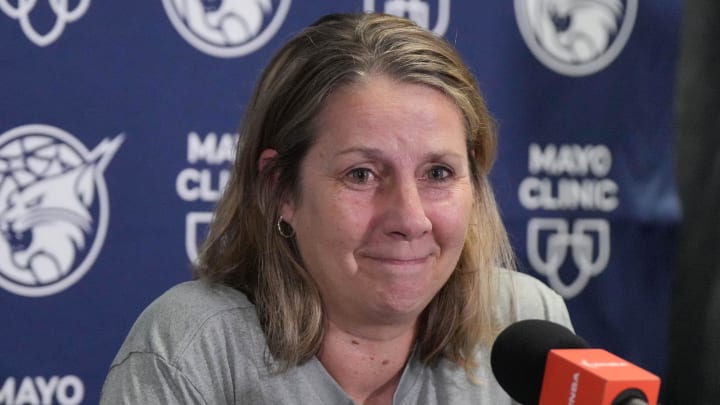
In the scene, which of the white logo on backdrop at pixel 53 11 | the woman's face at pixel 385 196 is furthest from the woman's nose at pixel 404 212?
the white logo on backdrop at pixel 53 11

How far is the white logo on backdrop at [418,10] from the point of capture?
203cm

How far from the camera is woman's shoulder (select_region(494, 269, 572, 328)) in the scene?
153cm

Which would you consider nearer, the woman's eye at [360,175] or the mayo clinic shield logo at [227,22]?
the woman's eye at [360,175]

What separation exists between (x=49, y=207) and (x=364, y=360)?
756mm

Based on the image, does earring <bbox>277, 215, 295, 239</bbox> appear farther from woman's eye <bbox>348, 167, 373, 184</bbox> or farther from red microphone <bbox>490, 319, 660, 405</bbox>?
red microphone <bbox>490, 319, 660, 405</bbox>

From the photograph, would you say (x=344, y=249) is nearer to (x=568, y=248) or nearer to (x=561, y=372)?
(x=561, y=372)

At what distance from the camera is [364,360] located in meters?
1.40

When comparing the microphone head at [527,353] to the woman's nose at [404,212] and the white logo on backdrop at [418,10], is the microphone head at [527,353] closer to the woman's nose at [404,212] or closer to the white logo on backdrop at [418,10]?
the woman's nose at [404,212]

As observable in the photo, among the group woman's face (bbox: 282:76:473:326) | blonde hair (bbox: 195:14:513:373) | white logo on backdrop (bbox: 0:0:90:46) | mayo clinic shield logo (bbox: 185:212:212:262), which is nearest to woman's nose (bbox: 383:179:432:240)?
woman's face (bbox: 282:76:473:326)

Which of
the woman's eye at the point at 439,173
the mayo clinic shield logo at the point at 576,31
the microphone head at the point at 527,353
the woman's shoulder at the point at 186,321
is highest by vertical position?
the mayo clinic shield logo at the point at 576,31

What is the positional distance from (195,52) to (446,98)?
0.75 meters

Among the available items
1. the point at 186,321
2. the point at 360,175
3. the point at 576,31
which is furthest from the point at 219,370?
the point at 576,31

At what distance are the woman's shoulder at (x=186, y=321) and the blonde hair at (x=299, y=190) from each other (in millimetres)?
29

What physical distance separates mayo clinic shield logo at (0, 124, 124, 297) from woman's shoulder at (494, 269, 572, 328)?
2.47 feet
